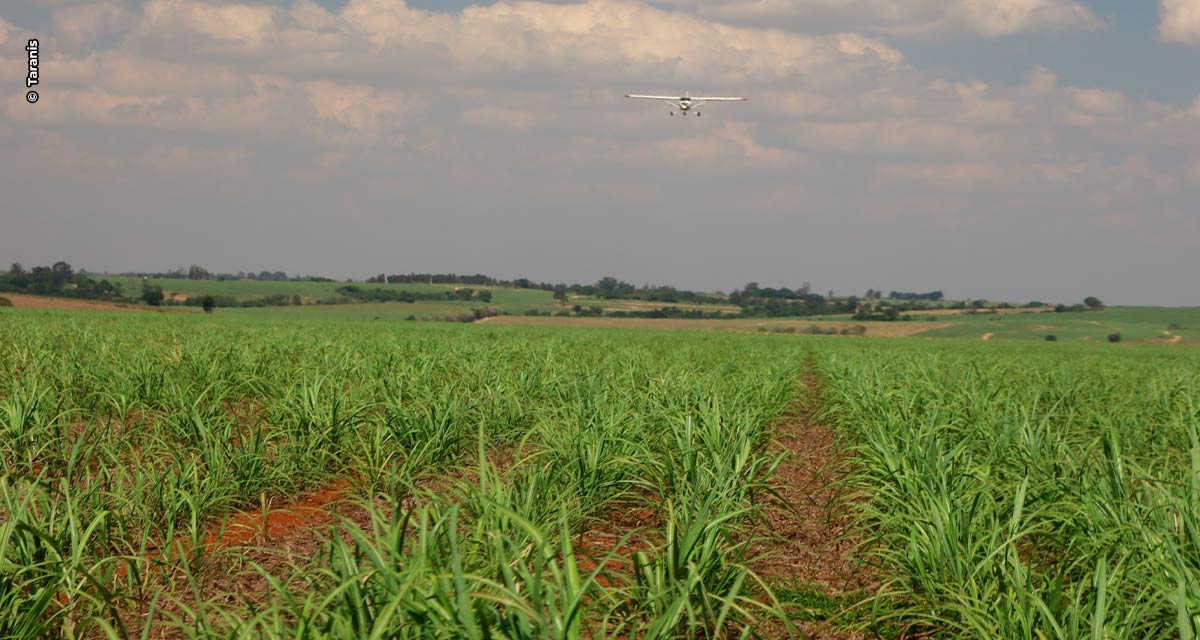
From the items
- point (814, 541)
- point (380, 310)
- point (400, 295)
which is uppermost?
point (400, 295)

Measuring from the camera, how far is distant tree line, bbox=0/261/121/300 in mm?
85312

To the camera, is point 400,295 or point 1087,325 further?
point 400,295

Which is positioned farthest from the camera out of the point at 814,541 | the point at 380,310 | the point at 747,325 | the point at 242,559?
the point at 380,310

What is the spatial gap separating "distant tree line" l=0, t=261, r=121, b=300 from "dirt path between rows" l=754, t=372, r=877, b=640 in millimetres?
86825

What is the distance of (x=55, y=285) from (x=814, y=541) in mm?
106120

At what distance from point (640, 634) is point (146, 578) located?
2.27m

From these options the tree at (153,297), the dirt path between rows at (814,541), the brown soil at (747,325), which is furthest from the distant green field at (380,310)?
the dirt path between rows at (814,541)

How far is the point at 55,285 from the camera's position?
92375 mm

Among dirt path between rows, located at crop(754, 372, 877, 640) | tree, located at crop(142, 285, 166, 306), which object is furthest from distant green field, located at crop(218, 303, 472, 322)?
dirt path between rows, located at crop(754, 372, 877, 640)

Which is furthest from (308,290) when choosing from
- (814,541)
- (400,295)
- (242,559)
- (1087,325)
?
(242,559)

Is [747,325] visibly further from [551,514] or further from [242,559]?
[242,559]

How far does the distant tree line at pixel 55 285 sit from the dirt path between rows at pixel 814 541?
8683cm

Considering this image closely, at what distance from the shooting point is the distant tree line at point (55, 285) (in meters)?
85.3

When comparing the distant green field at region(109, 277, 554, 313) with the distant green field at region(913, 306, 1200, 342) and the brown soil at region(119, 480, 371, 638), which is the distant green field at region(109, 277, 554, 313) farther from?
the brown soil at region(119, 480, 371, 638)
